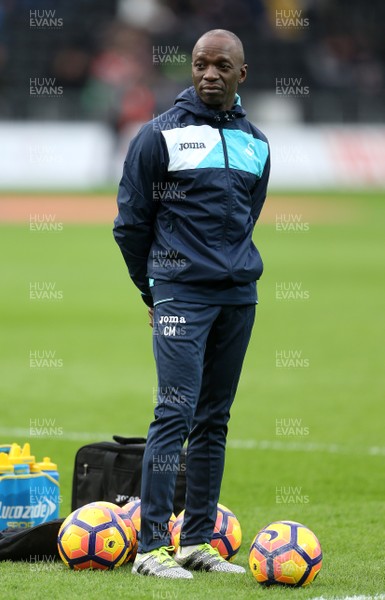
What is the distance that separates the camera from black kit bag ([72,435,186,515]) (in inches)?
274

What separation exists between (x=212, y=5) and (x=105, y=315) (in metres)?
30.5

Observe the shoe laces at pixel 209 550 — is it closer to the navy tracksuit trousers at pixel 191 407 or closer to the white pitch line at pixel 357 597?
the navy tracksuit trousers at pixel 191 407

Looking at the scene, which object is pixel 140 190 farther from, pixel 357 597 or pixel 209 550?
pixel 357 597

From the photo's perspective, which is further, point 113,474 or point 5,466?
point 113,474

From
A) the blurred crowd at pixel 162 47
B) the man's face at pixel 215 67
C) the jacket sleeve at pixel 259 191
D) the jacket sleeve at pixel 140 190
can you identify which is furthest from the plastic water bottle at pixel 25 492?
the blurred crowd at pixel 162 47

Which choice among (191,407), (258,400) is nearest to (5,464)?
(191,407)

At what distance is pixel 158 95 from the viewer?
40.7 meters

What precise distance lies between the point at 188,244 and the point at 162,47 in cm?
3948

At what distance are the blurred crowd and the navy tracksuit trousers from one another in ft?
108

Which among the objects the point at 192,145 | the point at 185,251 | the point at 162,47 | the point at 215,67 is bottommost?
the point at 185,251

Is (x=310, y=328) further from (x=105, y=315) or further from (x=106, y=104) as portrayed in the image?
(x=106, y=104)

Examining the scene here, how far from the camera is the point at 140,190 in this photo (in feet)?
19.4

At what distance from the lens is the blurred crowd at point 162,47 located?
134 ft

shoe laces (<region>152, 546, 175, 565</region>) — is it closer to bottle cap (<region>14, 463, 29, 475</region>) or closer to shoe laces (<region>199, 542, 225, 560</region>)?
shoe laces (<region>199, 542, 225, 560</region>)
